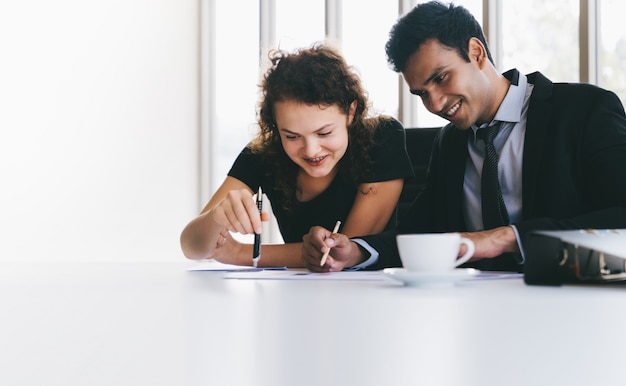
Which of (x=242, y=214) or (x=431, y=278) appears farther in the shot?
(x=242, y=214)

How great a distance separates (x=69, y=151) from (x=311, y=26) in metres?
1.91

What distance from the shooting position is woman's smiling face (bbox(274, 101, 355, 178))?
1716 mm

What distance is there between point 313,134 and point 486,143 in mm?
435

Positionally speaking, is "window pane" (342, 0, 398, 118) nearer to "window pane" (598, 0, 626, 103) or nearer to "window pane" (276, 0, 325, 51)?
"window pane" (276, 0, 325, 51)

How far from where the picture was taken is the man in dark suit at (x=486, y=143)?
1.52 meters

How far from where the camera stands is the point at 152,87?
4750 mm

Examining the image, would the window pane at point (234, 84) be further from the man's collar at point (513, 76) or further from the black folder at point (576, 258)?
the black folder at point (576, 258)

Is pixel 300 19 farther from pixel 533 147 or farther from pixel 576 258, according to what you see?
pixel 576 258

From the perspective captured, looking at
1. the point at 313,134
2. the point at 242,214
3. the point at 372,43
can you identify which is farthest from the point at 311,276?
the point at 372,43

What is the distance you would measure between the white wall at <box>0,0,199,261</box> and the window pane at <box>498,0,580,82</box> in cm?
228

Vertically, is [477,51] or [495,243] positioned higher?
[477,51]

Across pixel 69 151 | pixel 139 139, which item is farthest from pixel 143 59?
pixel 69 151

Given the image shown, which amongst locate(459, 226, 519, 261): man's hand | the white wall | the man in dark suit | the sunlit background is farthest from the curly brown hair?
the white wall

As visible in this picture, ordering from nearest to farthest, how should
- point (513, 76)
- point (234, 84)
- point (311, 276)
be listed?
1. point (311, 276)
2. point (513, 76)
3. point (234, 84)
